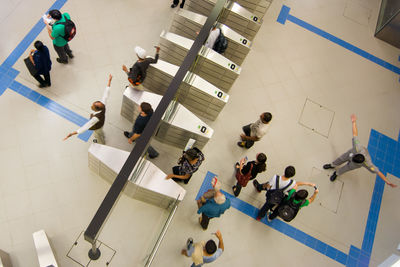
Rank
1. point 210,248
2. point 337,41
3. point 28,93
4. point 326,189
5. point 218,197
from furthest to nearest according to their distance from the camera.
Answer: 1. point 337,41
2. point 326,189
3. point 28,93
4. point 218,197
5. point 210,248

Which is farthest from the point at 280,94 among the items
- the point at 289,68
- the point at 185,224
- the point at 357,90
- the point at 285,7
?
the point at 185,224

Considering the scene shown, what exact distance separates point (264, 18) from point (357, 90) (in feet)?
9.36

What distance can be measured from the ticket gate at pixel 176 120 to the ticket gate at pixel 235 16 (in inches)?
92.8

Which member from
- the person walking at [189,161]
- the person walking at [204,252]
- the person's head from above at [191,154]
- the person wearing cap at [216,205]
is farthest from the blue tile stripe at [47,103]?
the person walking at [204,252]

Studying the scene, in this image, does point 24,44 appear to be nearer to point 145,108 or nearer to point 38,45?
point 38,45

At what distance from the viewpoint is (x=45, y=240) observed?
196 inches


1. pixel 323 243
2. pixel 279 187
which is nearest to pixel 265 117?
pixel 279 187

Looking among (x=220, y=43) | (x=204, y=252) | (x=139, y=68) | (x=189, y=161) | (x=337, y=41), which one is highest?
(x=337, y=41)

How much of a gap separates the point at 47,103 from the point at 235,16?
407cm

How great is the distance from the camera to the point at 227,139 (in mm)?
6570

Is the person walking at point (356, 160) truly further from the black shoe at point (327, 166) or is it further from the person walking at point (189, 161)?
the person walking at point (189, 161)

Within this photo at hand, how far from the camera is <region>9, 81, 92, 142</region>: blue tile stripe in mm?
6090

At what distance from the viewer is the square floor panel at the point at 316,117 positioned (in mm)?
7109

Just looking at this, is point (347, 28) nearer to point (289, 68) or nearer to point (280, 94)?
point (289, 68)
